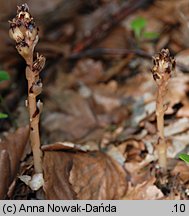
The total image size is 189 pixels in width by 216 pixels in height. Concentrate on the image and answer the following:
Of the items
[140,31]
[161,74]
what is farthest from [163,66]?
[140,31]

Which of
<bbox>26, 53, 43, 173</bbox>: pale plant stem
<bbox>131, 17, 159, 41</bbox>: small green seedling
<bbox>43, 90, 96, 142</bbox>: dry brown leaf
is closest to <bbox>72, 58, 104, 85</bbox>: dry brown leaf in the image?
<bbox>43, 90, 96, 142</bbox>: dry brown leaf

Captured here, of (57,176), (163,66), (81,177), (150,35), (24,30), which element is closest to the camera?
(24,30)

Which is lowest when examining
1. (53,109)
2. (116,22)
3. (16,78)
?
(53,109)

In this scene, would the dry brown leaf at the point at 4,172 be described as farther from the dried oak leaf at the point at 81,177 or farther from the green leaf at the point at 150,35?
the green leaf at the point at 150,35

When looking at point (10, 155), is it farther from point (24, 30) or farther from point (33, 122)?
point (24, 30)

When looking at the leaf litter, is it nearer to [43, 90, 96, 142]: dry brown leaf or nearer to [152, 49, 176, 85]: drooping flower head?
[43, 90, 96, 142]: dry brown leaf

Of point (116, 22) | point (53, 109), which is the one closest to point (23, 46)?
point (53, 109)
